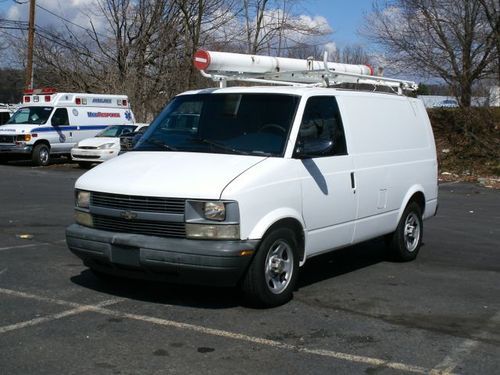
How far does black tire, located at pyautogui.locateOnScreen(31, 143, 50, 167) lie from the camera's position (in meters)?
23.5

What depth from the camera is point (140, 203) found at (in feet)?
18.3

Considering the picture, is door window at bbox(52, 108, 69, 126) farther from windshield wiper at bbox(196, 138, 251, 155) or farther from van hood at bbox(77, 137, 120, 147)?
windshield wiper at bbox(196, 138, 251, 155)

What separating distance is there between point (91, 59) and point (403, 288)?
100ft

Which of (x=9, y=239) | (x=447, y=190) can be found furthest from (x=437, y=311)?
(x=447, y=190)

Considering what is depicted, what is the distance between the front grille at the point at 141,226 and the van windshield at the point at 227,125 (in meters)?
0.94

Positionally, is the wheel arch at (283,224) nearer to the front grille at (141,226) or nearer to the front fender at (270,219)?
the front fender at (270,219)

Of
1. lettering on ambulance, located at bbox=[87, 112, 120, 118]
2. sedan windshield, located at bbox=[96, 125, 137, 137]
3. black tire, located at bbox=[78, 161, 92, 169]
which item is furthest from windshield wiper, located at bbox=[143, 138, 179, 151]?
lettering on ambulance, located at bbox=[87, 112, 120, 118]

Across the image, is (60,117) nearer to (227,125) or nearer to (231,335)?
(227,125)

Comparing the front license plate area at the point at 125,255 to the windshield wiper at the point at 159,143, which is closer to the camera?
the front license plate area at the point at 125,255

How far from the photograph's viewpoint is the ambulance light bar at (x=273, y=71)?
284 inches

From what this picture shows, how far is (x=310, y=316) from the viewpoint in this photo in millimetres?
5641

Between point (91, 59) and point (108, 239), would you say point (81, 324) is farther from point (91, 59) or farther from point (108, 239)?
point (91, 59)

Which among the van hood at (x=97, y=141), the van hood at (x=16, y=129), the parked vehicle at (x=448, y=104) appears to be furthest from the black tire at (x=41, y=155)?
the parked vehicle at (x=448, y=104)

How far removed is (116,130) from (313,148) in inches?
728
